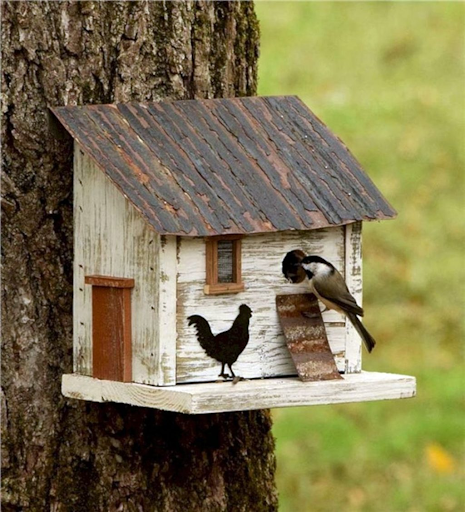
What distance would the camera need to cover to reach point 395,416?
747 cm

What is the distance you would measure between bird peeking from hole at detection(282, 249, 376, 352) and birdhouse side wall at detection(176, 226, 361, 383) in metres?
0.03

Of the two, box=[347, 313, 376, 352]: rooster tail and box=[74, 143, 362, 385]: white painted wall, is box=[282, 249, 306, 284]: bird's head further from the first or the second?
box=[347, 313, 376, 352]: rooster tail

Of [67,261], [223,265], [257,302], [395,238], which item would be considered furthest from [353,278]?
[395,238]

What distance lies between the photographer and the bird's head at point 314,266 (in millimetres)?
3674

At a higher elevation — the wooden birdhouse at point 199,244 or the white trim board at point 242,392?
the wooden birdhouse at point 199,244

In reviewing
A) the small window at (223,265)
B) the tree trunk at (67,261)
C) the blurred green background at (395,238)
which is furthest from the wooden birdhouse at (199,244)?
the blurred green background at (395,238)

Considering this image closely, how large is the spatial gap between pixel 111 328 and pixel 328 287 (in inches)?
24.6

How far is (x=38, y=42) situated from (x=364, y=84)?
274 inches

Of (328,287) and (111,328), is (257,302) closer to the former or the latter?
(328,287)

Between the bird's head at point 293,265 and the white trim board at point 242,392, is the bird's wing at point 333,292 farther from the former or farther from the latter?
the white trim board at point 242,392

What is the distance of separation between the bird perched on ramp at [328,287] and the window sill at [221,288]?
0.70ft

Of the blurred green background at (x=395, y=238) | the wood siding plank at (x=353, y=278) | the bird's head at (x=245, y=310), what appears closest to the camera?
the bird's head at (x=245, y=310)

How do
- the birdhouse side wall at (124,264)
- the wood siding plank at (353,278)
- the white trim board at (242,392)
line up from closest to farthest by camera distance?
the white trim board at (242,392) → the birdhouse side wall at (124,264) → the wood siding plank at (353,278)

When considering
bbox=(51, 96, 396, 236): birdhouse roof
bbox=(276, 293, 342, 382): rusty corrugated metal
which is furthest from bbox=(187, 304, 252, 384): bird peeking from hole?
bbox=(51, 96, 396, 236): birdhouse roof
